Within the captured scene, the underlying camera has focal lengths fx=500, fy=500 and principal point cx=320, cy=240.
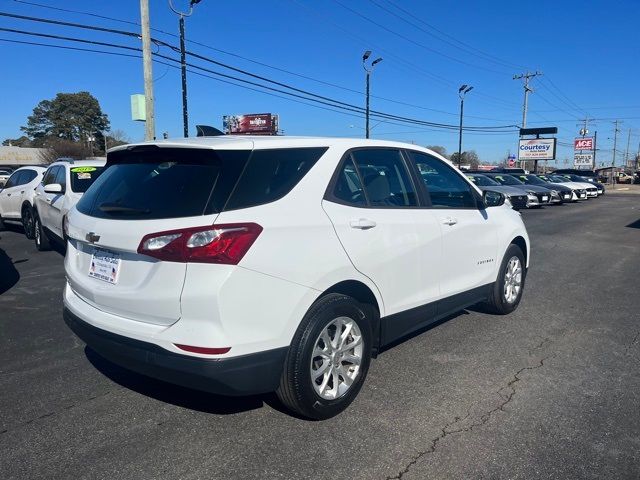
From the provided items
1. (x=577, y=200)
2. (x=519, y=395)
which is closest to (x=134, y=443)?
(x=519, y=395)

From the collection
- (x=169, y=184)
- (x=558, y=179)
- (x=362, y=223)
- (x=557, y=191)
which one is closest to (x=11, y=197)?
(x=169, y=184)

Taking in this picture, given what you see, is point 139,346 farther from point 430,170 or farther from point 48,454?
point 430,170

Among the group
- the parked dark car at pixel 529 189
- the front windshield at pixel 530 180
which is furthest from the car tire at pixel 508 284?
the front windshield at pixel 530 180

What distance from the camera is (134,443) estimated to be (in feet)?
9.59

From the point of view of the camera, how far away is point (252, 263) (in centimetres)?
265

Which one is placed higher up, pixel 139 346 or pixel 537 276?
pixel 139 346

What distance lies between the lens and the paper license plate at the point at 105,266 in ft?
9.68

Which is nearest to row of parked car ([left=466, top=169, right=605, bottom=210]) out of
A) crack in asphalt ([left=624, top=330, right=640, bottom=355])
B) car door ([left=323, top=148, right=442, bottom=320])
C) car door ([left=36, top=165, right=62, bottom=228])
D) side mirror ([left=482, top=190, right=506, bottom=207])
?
side mirror ([left=482, top=190, right=506, bottom=207])

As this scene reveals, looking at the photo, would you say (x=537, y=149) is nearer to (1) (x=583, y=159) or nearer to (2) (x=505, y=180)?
(1) (x=583, y=159)

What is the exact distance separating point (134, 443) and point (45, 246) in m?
7.69

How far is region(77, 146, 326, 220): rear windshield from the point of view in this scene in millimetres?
2746

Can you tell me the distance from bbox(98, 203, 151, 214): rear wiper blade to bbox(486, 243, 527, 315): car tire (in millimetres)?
3649

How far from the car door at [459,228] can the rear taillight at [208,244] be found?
6.51 ft

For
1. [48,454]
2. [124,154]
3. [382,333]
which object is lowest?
[48,454]
